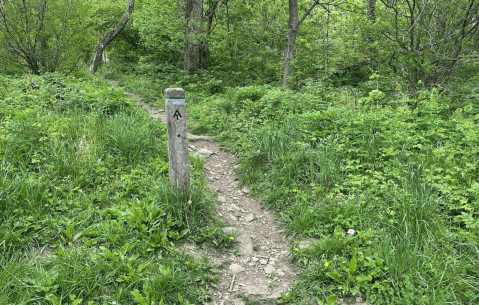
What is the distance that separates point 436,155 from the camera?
4148 millimetres

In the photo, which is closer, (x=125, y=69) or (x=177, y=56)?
(x=177, y=56)

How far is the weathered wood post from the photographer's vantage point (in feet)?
10.5

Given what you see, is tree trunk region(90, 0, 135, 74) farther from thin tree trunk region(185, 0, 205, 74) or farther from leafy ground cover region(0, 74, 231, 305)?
leafy ground cover region(0, 74, 231, 305)

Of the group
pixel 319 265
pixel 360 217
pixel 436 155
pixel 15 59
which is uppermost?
pixel 15 59

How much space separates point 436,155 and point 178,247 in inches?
156

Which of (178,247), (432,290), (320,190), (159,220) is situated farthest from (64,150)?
(432,290)

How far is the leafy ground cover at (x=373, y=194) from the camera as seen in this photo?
271cm

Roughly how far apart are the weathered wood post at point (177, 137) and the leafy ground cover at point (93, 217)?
179 millimetres

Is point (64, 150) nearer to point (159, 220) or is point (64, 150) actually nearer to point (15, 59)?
point (159, 220)

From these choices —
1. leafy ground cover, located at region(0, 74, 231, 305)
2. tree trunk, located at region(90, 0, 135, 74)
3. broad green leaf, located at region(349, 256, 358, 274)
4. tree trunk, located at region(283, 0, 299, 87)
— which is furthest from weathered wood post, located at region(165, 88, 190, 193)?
tree trunk, located at region(90, 0, 135, 74)

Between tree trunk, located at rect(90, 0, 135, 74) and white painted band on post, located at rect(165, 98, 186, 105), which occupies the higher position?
tree trunk, located at rect(90, 0, 135, 74)

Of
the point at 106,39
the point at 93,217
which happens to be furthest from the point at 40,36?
the point at 106,39

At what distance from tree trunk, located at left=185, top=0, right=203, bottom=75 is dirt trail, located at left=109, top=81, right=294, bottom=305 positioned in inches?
276

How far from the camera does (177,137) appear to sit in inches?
132
